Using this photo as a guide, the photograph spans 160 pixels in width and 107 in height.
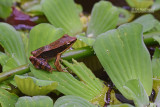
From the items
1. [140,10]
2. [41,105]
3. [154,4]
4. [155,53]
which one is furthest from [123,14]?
[41,105]

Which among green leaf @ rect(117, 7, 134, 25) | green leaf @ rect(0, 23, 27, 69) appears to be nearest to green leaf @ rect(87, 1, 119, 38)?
green leaf @ rect(117, 7, 134, 25)

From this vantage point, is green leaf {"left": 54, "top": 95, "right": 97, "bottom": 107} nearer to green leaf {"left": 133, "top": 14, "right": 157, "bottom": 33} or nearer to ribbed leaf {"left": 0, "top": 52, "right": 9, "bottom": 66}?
ribbed leaf {"left": 0, "top": 52, "right": 9, "bottom": 66}

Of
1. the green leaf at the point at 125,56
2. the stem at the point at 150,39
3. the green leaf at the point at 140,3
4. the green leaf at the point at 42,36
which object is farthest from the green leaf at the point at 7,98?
the green leaf at the point at 140,3

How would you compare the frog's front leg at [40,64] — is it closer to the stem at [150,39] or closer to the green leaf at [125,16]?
the stem at [150,39]

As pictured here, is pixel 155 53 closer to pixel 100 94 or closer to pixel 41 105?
pixel 100 94

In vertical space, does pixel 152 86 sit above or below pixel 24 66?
below

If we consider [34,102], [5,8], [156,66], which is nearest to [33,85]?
[34,102]
